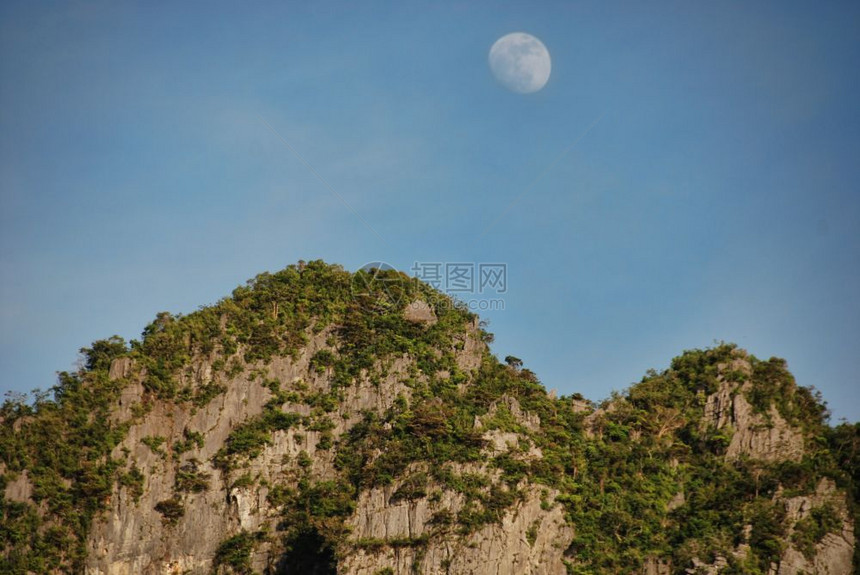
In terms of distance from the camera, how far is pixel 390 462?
5809 cm

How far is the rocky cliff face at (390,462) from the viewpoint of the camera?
182 feet

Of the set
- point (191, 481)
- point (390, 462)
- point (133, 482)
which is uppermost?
point (390, 462)

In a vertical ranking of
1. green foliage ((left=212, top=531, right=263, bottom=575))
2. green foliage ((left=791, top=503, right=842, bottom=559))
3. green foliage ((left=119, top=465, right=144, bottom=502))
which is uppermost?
green foliage ((left=119, top=465, right=144, bottom=502))

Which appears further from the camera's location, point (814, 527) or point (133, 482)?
point (133, 482)

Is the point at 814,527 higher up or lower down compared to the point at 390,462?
lower down

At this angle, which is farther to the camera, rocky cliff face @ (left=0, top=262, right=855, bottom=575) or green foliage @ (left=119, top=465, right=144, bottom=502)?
green foliage @ (left=119, top=465, right=144, bottom=502)

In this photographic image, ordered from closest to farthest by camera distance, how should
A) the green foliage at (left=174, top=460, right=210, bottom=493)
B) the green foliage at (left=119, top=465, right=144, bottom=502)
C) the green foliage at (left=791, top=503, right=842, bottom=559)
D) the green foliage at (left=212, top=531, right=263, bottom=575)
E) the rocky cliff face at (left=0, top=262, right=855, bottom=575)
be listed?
the green foliage at (left=791, top=503, right=842, bottom=559) → the rocky cliff face at (left=0, top=262, right=855, bottom=575) → the green foliage at (left=212, top=531, right=263, bottom=575) → the green foliage at (left=119, top=465, right=144, bottom=502) → the green foliage at (left=174, top=460, right=210, bottom=493)

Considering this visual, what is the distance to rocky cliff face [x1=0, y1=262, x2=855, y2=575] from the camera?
55.5 meters

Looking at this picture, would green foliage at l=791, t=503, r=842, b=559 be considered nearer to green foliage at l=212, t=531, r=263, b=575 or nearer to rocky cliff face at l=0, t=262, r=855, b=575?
rocky cliff face at l=0, t=262, r=855, b=575

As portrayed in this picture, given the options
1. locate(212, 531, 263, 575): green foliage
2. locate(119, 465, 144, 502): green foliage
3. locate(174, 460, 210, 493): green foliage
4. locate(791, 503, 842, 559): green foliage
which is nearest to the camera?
locate(791, 503, 842, 559): green foliage

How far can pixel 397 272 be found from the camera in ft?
236

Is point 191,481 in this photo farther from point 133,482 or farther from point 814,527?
point 814,527

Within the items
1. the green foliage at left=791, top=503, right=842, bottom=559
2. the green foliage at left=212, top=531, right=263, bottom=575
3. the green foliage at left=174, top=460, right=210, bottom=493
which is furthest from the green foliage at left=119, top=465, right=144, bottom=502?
the green foliage at left=791, top=503, right=842, bottom=559

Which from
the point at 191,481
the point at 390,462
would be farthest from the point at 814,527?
the point at 191,481
